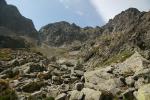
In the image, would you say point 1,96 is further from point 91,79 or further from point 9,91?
point 91,79

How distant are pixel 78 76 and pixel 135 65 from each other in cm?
646

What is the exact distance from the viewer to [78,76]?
35.8 metres

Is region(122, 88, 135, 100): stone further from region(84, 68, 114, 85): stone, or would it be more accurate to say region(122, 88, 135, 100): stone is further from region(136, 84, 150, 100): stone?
region(84, 68, 114, 85): stone

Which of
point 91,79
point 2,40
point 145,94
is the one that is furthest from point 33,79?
point 2,40

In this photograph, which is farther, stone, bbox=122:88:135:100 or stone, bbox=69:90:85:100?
stone, bbox=69:90:85:100

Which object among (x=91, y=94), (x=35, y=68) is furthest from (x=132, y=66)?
(x=35, y=68)

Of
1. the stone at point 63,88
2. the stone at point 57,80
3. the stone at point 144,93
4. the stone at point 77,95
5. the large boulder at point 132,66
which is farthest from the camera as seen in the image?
the large boulder at point 132,66

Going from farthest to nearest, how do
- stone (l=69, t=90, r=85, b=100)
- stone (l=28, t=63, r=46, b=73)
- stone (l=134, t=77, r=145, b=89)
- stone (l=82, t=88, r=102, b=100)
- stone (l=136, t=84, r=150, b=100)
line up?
stone (l=28, t=63, r=46, b=73) → stone (l=134, t=77, r=145, b=89) → stone (l=69, t=90, r=85, b=100) → stone (l=82, t=88, r=102, b=100) → stone (l=136, t=84, r=150, b=100)

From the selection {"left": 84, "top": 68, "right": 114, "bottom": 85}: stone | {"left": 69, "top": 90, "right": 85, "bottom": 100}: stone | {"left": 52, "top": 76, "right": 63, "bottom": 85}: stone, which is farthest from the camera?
{"left": 52, "top": 76, "right": 63, "bottom": 85}: stone

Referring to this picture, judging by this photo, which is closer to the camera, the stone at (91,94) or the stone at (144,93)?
the stone at (144,93)

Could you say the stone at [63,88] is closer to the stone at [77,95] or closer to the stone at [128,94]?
the stone at [77,95]

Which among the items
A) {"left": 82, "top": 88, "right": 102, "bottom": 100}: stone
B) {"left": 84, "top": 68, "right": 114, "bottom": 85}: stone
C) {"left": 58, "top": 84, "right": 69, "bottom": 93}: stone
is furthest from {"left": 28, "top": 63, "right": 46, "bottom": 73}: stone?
{"left": 82, "top": 88, "right": 102, "bottom": 100}: stone

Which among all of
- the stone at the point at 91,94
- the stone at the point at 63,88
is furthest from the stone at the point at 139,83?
the stone at the point at 63,88

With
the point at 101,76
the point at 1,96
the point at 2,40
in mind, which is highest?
the point at 2,40
